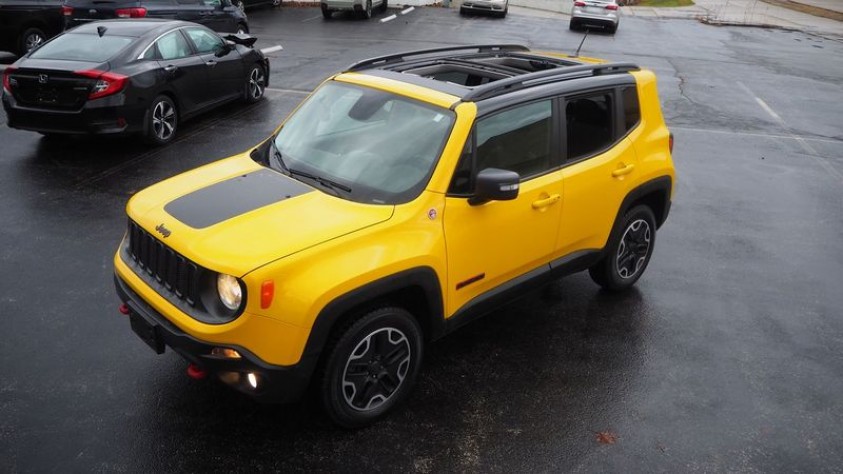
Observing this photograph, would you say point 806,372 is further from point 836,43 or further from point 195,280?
point 836,43

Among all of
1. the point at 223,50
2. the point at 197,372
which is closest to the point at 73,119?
the point at 223,50

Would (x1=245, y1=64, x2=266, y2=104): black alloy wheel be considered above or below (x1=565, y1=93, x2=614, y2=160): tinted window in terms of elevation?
A: below

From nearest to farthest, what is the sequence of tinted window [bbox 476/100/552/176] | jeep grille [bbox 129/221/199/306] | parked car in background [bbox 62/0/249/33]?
jeep grille [bbox 129/221/199/306]
tinted window [bbox 476/100/552/176]
parked car in background [bbox 62/0/249/33]

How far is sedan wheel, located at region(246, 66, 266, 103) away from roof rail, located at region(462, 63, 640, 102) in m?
7.25

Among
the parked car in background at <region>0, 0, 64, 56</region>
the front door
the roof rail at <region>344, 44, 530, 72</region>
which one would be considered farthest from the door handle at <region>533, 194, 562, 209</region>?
the parked car in background at <region>0, 0, 64, 56</region>

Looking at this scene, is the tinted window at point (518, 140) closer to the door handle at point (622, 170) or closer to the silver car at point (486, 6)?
the door handle at point (622, 170)

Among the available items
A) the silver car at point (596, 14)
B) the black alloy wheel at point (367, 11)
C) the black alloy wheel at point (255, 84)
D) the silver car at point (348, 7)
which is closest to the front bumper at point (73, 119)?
the black alloy wheel at point (255, 84)

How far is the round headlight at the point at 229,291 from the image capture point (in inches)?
135

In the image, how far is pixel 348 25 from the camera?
22.7m

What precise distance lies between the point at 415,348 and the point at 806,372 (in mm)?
2923

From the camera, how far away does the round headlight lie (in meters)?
3.43

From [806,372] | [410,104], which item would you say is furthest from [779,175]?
[410,104]

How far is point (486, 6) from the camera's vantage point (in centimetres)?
2728

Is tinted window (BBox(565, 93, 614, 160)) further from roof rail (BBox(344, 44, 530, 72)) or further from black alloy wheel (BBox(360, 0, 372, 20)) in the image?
black alloy wheel (BBox(360, 0, 372, 20))
